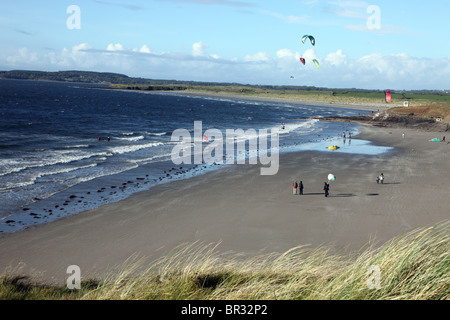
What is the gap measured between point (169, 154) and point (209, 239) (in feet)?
70.9

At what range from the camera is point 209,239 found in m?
15.2

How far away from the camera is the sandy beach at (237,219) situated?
1379 cm

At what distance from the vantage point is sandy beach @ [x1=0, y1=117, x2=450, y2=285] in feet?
45.3

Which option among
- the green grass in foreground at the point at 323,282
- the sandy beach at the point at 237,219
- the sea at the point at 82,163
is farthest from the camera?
the sea at the point at 82,163

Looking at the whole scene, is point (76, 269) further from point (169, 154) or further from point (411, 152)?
point (411, 152)

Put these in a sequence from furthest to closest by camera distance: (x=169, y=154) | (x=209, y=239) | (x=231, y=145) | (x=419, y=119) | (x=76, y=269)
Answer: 1. (x=419, y=119)
2. (x=231, y=145)
3. (x=169, y=154)
4. (x=209, y=239)
5. (x=76, y=269)

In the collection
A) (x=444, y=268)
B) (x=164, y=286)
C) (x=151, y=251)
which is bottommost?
(x=151, y=251)

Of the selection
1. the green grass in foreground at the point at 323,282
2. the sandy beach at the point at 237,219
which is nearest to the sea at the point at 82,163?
the sandy beach at the point at 237,219

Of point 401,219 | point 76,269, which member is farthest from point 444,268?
point 401,219

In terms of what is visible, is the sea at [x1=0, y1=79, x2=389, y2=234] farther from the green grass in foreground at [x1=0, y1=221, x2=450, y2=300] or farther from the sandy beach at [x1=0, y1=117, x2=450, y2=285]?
the green grass in foreground at [x1=0, y1=221, x2=450, y2=300]

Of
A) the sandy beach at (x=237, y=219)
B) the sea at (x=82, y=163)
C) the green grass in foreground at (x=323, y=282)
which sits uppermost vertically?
the green grass in foreground at (x=323, y=282)

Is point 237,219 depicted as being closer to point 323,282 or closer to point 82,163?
point 323,282

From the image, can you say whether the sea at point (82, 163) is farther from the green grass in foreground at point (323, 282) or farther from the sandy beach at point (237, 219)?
the green grass in foreground at point (323, 282)

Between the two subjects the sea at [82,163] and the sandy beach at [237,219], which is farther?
the sea at [82,163]
